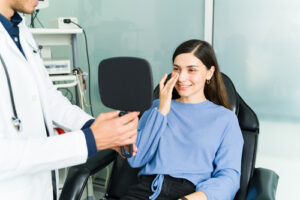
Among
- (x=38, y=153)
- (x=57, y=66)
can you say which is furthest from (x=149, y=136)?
(x=57, y=66)

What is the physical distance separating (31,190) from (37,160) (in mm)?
285

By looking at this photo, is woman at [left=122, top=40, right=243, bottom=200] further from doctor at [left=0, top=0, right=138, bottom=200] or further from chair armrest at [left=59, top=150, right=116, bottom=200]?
doctor at [left=0, top=0, right=138, bottom=200]

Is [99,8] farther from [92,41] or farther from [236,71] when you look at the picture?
[236,71]

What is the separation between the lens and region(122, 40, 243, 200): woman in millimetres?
1233

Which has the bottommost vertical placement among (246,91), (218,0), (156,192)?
(156,192)

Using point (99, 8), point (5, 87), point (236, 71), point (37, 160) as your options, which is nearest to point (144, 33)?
point (99, 8)

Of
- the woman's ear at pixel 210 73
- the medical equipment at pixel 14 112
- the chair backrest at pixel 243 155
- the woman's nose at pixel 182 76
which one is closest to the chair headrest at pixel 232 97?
the chair backrest at pixel 243 155

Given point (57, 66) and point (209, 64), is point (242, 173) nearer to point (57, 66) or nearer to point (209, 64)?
point (209, 64)

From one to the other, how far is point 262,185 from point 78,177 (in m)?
0.70

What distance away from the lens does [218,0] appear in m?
1.87

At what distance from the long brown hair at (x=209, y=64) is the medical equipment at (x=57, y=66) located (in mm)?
773

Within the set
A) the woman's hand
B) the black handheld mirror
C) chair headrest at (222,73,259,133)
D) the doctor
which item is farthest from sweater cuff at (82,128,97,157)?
chair headrest at (222,73,259,133)

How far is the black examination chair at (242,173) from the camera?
116cm

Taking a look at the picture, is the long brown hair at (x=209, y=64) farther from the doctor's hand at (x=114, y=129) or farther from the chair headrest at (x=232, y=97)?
the doctor's hand at (x=114, y=129)
